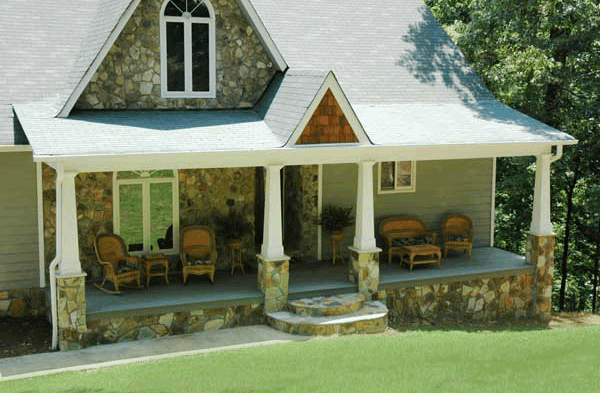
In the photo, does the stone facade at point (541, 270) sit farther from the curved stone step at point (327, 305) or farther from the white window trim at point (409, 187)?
the curved stone step at point (327, 305)

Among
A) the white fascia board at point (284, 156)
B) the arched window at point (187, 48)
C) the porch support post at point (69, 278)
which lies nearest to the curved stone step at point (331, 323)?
the white fascia board at point (284, 156)

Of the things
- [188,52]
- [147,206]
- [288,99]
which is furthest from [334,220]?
[188,52]

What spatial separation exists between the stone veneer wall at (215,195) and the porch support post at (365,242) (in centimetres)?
260

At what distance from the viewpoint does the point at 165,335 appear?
42.9 feet

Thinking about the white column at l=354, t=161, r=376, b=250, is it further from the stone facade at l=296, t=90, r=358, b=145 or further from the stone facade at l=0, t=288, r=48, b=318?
the stone facade at l=0, t=288, r=48, b=318

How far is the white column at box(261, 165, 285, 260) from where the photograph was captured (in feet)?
44.4

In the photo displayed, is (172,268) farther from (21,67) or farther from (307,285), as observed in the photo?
(21,67)

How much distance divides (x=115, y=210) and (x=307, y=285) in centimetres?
388

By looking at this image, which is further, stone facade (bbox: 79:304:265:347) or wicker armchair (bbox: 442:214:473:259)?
wicker armchair (bbox: 442:214:473:259)

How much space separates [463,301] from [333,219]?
10.3 ft

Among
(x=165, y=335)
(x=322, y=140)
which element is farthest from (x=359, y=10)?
(x=165, y=335)

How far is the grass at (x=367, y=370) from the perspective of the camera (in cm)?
986

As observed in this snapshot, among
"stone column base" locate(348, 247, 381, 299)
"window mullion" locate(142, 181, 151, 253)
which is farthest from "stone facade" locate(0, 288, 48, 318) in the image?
"stone column base" locate(348, 247, 381, 299)

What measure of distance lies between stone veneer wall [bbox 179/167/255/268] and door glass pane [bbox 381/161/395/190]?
3054mm
